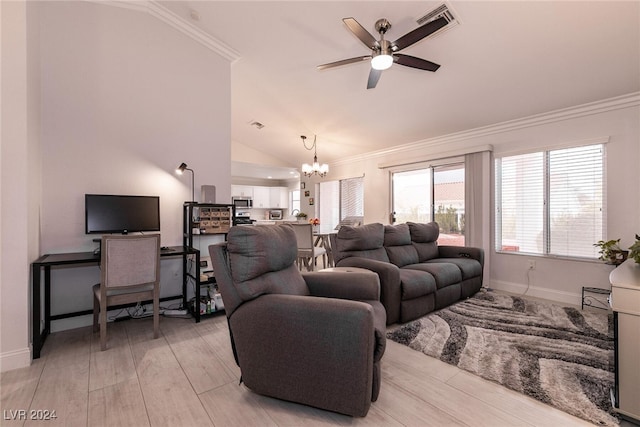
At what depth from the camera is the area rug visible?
5.71ft

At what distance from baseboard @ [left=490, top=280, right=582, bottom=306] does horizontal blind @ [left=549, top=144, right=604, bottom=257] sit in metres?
0.52

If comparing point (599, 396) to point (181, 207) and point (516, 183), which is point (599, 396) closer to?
point (516, 183)

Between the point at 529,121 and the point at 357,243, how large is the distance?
10.1 feet

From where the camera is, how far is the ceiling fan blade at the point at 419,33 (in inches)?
80.8

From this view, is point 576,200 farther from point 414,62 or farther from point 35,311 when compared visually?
point 35,311

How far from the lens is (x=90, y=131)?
9.40ft

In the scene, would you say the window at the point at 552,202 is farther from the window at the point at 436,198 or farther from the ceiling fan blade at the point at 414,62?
the ceiling fan blade at the point at 414,62

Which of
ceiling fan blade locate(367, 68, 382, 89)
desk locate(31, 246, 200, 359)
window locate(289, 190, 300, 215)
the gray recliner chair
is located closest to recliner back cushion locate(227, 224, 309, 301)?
the gray recliner chair

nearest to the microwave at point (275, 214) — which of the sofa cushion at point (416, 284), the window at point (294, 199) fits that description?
the window at point (294, 199)

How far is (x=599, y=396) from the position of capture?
66.7 inches

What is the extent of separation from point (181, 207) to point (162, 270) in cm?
78

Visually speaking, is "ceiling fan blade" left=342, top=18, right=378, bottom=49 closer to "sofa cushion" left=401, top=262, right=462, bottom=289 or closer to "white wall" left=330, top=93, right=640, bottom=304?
"sofa cushion" left=401, top=262, right=462, bottom=289

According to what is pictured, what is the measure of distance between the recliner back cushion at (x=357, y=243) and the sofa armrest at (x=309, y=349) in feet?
5.50

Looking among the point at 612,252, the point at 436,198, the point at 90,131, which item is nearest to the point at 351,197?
the point at 436,198
